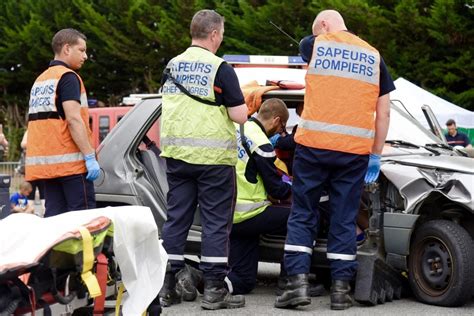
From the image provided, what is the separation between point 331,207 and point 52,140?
2003 mm

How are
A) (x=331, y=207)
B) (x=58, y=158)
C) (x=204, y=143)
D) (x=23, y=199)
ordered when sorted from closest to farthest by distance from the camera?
(x=204, y=143) < (x=331, y=207) < (x=58, y=158) < (x=23, y=199)

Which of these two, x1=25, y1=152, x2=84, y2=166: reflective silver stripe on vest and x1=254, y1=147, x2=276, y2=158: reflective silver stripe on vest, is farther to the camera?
x1=25, y1=152, x2=84, y2=166: reflective silver stripe on vest

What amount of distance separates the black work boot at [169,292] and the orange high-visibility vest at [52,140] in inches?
41.4

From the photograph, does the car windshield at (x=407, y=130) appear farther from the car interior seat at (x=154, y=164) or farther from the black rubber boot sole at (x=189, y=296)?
the black rubber boot sole at (x=189, y=296)

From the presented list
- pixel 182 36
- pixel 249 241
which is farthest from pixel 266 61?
pixel 182 36

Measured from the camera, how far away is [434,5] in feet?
86.0

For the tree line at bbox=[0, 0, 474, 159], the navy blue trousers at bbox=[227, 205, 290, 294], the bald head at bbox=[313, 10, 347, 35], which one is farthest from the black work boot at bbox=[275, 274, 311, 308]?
the tree line at bbox=[0, 0, 474, 159]

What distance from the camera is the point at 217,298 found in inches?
261

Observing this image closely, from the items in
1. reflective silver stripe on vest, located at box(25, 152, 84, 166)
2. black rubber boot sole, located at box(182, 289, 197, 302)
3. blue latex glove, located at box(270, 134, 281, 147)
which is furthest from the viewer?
blue latex glove, located at box(270, 134, 281, 147)

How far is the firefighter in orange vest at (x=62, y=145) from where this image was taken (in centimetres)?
710

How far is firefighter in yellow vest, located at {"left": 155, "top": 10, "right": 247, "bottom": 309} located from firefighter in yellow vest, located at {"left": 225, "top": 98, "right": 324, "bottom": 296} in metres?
0.35

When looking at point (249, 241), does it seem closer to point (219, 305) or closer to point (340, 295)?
point (219, 305)

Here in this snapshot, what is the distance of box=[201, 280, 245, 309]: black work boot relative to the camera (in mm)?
6609

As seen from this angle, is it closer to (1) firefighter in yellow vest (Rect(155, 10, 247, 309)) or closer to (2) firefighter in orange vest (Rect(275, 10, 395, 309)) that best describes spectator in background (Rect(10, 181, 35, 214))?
(1) firefighter in yellow vest (Rect(155, 10, 247, 309))
